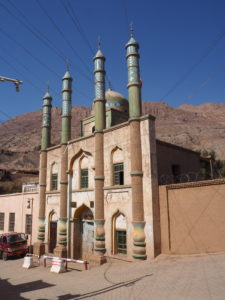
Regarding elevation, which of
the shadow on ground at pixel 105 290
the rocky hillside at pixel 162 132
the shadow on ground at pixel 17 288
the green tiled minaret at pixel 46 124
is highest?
the rocky hillside at pixel 162 132

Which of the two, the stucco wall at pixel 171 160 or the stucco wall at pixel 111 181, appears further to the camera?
the stucco wall at pixel 171 160

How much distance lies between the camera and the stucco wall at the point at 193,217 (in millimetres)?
13594

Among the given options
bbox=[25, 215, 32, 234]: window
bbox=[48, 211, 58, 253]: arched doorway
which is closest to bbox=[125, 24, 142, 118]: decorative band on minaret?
bbox=[48, 211, 58, 253]: arched doorway

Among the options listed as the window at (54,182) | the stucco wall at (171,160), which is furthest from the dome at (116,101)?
the window at (54,182)

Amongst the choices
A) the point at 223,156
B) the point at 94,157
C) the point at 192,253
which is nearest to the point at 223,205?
the point at 192,253

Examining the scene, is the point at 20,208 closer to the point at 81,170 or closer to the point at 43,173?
the point at 43,173

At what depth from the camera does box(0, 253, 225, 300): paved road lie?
927 centimetres

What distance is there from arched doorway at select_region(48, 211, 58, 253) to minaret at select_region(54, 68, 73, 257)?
135cm

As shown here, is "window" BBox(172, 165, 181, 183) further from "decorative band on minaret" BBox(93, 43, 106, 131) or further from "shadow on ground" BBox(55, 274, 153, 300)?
"shadow on ground" BBox(55, 274, 153, 300)

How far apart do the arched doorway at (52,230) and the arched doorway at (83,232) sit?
305 centimetres

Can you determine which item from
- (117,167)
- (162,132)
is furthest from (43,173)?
(162,132)

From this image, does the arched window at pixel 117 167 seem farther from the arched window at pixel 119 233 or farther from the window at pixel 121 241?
the window at pixel 121 241

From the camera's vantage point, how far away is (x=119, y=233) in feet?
57.5

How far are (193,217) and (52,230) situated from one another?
14.1 meters
